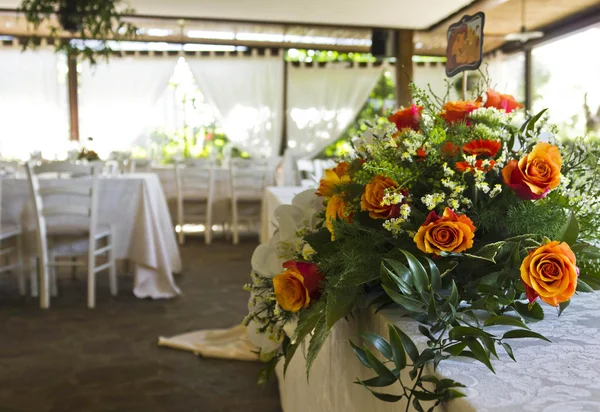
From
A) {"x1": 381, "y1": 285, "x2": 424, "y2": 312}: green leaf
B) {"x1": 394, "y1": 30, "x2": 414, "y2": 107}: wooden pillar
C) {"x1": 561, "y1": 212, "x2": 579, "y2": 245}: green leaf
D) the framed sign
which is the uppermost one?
{"x1": 394, "y1": 30, "x2": 414, "y2": 107}: wooden pillar

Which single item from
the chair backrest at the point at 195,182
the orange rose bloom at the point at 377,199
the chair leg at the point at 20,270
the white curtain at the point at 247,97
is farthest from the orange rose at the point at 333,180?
the white curtain at the point at 247,97

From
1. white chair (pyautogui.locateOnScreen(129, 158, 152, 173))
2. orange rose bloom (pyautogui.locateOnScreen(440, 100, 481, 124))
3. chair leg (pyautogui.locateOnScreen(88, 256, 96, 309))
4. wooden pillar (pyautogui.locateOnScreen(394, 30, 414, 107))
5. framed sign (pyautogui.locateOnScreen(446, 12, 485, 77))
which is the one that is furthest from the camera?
wooden pillar (pyautogui.locateOnScreen(394, 30, 414, 107))

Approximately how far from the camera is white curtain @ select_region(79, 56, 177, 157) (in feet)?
29.1

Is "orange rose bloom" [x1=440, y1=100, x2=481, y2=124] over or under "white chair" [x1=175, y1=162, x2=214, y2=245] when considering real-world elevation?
over

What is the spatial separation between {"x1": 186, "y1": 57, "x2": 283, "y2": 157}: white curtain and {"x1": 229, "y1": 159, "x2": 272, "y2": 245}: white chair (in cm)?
196

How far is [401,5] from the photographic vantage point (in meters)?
7.02

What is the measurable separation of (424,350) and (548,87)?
339 inches

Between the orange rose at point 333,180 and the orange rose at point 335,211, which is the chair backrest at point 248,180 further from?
the orange rose at point 335,211

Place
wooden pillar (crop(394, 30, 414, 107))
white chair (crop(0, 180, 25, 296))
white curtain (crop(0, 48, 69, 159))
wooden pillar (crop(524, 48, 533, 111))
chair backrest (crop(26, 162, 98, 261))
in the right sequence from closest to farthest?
chair backrest (crop(26, 162, 98, 261)) < white chair (crop(0, 180, 25, 296)) < wooden pillar (crop(394, 30, 414, 107)) < white curtain (crop(0, 48, 69, 159)) < wooden pillar (crop(524, 48, 533, 111))

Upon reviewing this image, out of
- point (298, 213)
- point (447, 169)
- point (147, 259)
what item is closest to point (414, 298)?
point (447, 169)

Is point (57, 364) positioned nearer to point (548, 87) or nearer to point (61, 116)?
point (61, 116)

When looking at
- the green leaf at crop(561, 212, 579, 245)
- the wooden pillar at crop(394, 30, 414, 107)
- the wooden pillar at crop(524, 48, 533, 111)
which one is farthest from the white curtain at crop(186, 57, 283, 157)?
the green leaf at crop(561, 212, 579, 245)

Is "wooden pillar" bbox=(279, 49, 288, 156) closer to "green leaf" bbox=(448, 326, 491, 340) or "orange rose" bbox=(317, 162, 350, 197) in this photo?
"orange rose" bbox=(317, 162, 350, 197)

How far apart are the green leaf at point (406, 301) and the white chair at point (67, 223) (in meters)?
3.62
